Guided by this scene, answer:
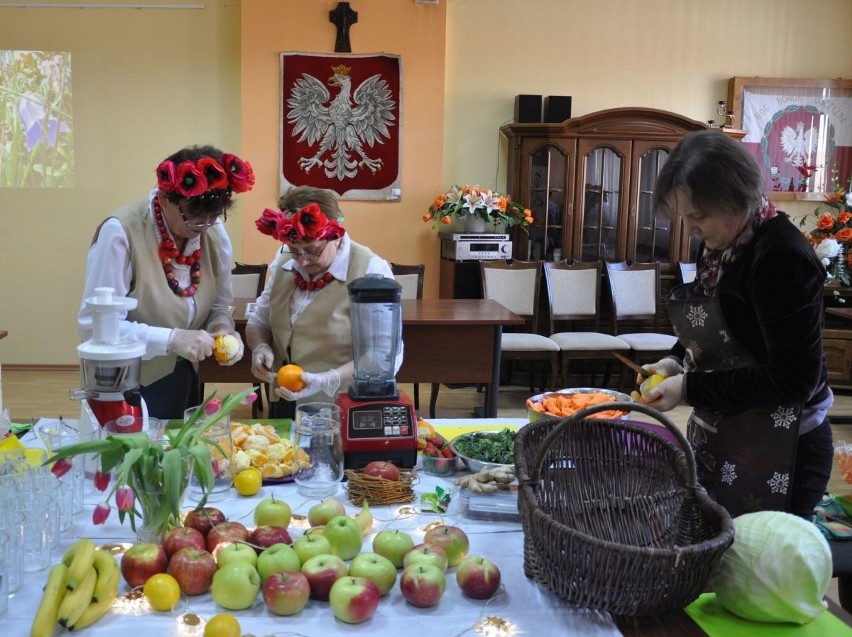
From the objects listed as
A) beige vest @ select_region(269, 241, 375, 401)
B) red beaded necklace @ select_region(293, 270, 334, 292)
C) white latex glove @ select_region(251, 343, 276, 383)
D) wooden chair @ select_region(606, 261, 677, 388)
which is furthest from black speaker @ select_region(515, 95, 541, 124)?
white latex glove @ select_region(251, 343, 276, 383)

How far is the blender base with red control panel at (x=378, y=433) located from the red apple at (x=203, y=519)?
0.39 meters

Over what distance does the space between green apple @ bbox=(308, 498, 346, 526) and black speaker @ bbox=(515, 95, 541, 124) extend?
16.0ft

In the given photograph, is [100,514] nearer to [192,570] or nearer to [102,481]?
[102,481]

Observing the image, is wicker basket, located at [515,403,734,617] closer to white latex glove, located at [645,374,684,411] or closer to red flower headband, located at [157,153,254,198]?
white latex glove, located at [645,374,684,411]

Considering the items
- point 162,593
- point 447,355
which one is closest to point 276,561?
point 162,593

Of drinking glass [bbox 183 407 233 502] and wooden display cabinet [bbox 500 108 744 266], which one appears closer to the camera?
drinking glass [bbox 183 407 233 502]

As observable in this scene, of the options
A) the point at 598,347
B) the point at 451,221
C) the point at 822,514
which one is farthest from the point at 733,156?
the point at 451,221

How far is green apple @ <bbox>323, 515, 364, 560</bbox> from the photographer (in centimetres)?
130

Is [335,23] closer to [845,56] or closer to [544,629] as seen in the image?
[845,56]

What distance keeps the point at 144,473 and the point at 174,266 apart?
1031mm

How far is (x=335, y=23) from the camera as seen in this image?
570 centimetres

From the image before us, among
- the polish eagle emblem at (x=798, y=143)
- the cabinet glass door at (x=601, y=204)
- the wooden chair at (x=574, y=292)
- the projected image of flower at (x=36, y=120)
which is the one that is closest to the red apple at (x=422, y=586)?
the wooden chair at (x=574, y=292)

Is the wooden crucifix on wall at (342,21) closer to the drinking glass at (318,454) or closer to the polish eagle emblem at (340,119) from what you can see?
the polish eagle emblem at (340,119)

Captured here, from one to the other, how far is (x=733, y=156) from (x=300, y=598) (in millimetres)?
1210
